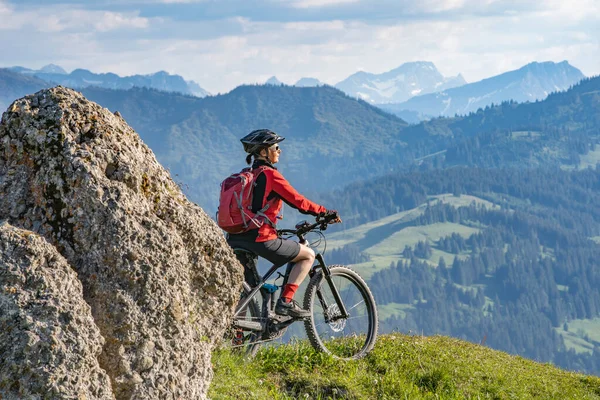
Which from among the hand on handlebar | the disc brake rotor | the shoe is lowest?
the disc brake rotor

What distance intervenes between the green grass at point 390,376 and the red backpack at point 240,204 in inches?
63.7

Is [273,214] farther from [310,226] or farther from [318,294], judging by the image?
[318,294]

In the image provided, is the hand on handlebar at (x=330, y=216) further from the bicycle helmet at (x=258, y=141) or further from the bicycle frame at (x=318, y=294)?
→ the bicycle helmet at (x=258, y=141)

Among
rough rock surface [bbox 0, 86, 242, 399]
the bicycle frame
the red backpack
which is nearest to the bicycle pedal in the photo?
the bicycle frame

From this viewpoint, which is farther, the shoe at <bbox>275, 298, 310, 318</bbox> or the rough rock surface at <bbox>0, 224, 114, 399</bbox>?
the shoe at <bbox>275, 298, 310, 318</bbox>

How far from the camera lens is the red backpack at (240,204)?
8.60m

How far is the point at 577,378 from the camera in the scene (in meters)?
12.4

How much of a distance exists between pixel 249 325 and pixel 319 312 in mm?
1688

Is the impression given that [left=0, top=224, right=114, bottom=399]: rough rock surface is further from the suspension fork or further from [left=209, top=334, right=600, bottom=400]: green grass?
the suspension fork

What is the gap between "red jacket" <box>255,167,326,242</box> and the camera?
28.2 ft

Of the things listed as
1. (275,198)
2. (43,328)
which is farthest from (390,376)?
(43,328)

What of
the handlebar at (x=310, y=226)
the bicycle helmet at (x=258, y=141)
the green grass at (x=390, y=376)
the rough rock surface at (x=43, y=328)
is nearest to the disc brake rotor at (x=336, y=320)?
the green grass at (x=390, y=376)

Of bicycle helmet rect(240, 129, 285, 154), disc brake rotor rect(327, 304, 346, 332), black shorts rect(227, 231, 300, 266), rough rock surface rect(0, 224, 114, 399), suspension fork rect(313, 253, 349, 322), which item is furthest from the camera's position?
disc brake rotor rect(327, 304, 346, 332)

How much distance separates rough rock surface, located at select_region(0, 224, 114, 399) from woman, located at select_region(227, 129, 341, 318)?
3419 mm
